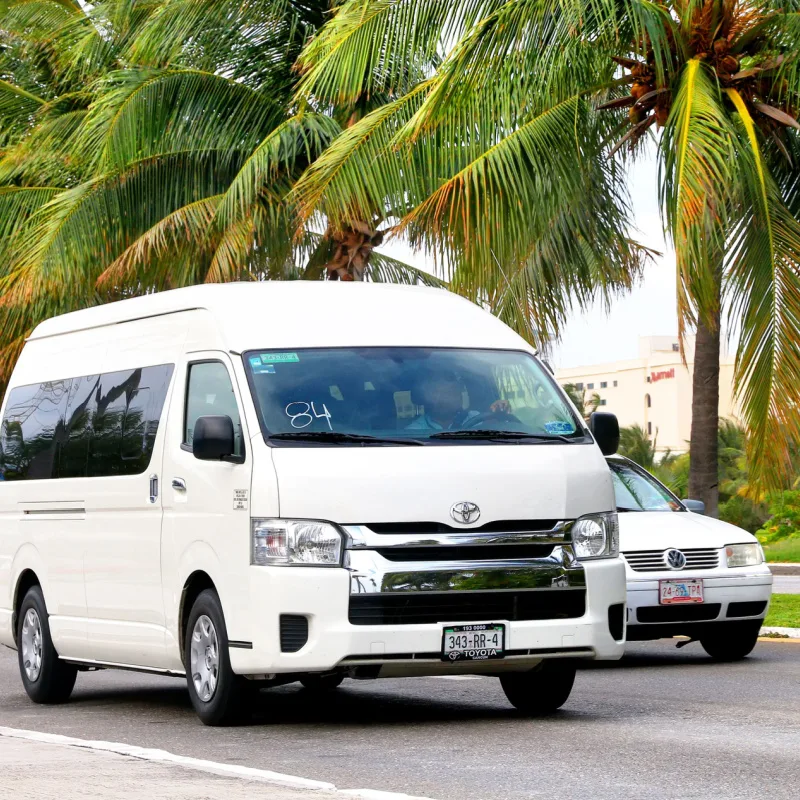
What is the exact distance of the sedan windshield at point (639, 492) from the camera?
46.4 feet

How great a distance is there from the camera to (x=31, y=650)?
12125mm

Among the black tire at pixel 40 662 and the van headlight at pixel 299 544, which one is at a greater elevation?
the van headlight at pixel 299 544

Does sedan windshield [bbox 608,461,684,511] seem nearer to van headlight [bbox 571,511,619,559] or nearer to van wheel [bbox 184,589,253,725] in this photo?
van headlight [bbox 571,511,619,559]

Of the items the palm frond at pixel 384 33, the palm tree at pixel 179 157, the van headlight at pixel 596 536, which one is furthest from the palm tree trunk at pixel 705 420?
the van headlight at pixel 596 536

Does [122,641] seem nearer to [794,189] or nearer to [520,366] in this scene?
[520,366]

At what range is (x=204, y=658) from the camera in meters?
9.55

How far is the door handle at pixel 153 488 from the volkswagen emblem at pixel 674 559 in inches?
172

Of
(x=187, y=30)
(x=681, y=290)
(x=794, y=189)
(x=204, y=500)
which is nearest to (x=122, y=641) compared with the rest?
A: (x=204, y=500)

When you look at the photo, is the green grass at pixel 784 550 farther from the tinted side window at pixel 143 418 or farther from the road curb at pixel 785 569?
the tinted side window at pixel 143 418

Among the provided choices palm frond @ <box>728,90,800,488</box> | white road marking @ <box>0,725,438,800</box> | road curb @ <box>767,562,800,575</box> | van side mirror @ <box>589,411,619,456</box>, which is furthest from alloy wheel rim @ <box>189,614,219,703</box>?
road curb @ <box>767,562,800,575</box>

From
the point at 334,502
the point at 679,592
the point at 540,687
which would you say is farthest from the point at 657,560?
the point at 334,502

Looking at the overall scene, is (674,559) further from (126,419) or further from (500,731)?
(126,419)

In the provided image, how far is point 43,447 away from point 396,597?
4221 mm

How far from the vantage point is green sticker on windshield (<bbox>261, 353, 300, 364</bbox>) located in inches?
382
